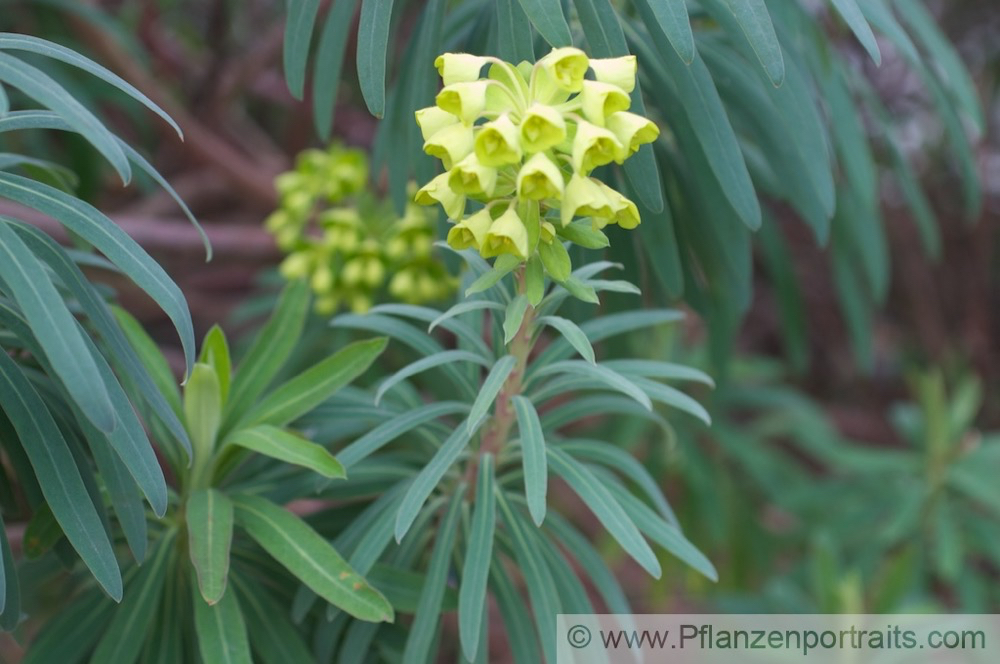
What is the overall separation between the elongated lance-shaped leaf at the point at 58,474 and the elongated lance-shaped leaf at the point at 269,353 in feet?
0.73

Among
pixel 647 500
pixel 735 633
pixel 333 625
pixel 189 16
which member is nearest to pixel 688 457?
pixel 647 500

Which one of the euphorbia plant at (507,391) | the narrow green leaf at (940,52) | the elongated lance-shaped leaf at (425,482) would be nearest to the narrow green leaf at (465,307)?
the euphorbia plant at (507,391)

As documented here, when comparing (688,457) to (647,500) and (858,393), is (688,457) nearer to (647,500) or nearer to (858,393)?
(647,500)

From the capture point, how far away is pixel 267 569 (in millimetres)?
1021

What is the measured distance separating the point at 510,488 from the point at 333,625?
0.25 meters

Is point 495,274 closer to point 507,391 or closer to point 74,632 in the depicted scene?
point 507,391

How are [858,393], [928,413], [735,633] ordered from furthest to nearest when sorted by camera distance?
[858,393]
[928,413]
[735,633]

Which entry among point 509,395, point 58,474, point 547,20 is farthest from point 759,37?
point 58,474

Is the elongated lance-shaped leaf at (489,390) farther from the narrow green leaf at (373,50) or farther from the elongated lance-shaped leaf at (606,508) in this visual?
the narrow green leaf at (373,50)

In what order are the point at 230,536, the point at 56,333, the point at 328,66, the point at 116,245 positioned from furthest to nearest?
1. the point at 328,66
2. the point at 230,536
3. the point at 116,245
4. the point at 56,333

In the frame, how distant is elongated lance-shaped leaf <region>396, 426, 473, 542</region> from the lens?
2.62 ft

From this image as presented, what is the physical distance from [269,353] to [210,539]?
10.6 inches

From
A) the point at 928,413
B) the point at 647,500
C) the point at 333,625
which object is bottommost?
the point at 333,625

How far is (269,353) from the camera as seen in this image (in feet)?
3.47
